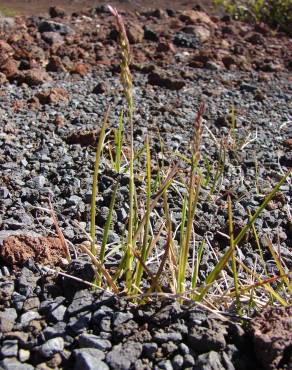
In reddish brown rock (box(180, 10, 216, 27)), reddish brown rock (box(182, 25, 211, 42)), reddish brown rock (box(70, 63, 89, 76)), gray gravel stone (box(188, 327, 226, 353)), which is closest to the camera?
gray gravel stone (box(188, 327, 226, 353))

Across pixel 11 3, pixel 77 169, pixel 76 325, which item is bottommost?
pixel 11 3

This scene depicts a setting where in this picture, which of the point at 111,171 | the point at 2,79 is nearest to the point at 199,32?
the point at 2,79

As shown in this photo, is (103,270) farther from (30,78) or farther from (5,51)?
(5,51)

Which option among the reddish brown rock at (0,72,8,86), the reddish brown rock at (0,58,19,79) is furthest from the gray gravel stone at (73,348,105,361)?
the reddish brown rock at (0,58,19,79)

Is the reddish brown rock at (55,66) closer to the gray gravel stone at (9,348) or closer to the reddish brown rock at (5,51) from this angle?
the reddish brown rock at (5,51)

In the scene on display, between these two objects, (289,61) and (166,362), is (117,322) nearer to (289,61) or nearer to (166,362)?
(166,362)

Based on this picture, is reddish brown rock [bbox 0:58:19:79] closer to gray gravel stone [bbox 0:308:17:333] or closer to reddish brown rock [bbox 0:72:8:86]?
reddish brown rock [bbox 0:72:8:86]

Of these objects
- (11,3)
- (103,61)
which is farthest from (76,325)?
(11,3)

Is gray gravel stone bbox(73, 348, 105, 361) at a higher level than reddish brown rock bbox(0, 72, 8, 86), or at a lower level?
higher
